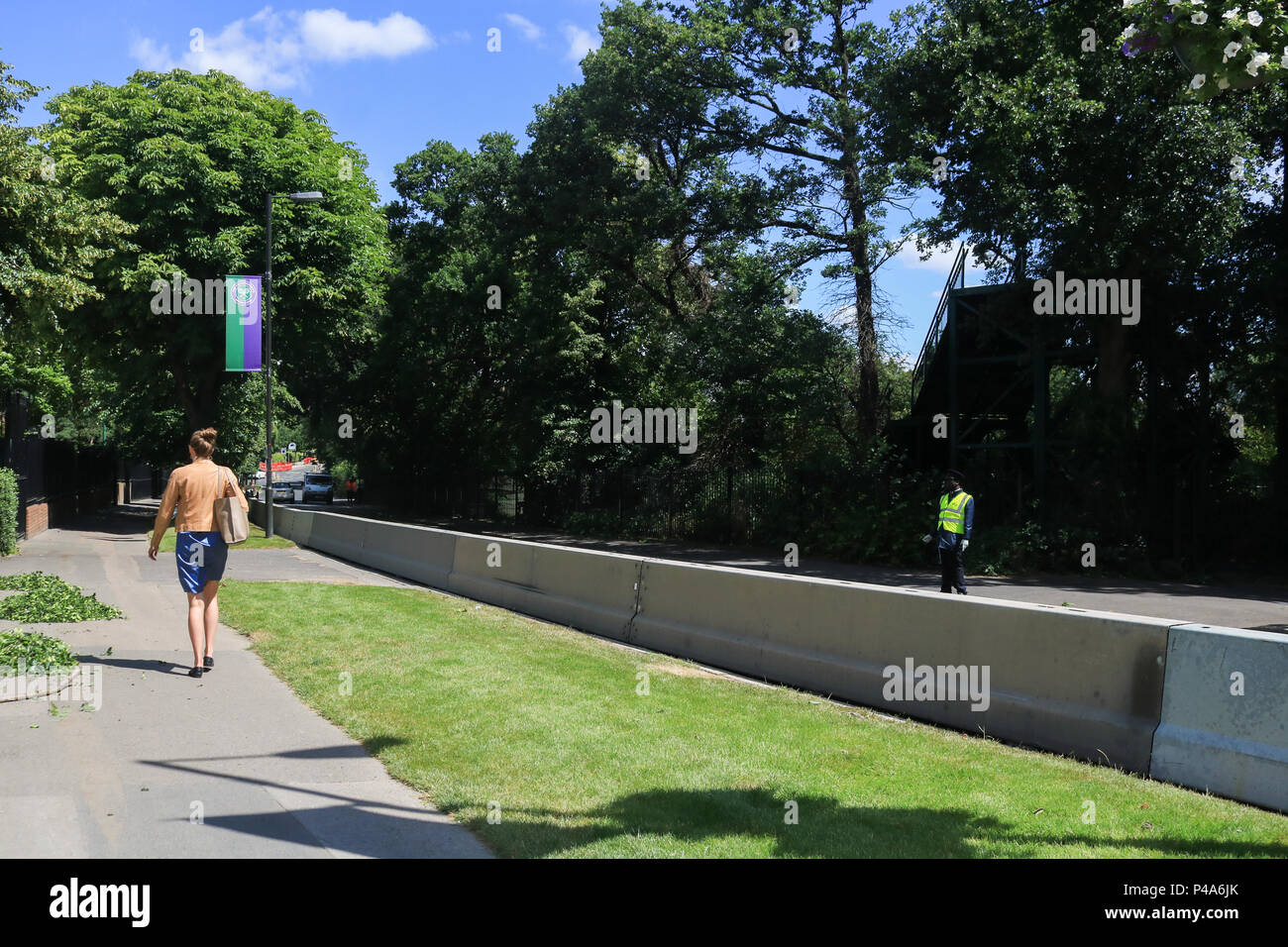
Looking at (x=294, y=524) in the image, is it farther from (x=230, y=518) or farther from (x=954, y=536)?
(x=230, y=518)

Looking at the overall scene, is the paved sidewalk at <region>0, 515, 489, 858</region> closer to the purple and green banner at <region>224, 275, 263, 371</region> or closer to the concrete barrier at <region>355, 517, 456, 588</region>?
the concrete barrier at <region>355, 517, 456, 588</region>

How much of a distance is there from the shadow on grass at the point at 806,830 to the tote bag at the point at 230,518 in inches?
188

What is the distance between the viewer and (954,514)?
13.7 m

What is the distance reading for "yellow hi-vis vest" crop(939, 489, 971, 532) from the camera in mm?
13633

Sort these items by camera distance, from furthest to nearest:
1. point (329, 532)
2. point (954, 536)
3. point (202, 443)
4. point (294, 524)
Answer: point (294, 524), point (329, 532), point (954, 536), point (202, 443)

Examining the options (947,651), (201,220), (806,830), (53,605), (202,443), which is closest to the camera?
(806,830)

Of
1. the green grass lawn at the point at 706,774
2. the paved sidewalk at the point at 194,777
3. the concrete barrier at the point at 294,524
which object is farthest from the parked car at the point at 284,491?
the green grass lawn at the point at 706,774

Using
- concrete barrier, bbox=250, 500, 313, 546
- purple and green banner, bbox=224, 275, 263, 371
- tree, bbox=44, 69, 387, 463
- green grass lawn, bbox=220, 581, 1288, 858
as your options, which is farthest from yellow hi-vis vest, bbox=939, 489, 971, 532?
tree, bbox=44, 69, 387, 463

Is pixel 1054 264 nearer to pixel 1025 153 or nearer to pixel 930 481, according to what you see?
pixel 1025 153

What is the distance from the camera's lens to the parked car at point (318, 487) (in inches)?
2576

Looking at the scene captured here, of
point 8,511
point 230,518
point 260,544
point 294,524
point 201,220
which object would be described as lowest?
→ point 260,544

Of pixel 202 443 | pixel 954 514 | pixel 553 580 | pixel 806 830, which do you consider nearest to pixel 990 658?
pixel 806 830

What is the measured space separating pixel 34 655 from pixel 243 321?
58.7 ft

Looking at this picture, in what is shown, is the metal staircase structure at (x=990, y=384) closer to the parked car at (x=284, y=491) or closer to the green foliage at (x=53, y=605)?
the green foliage at (x=53, y=605)
